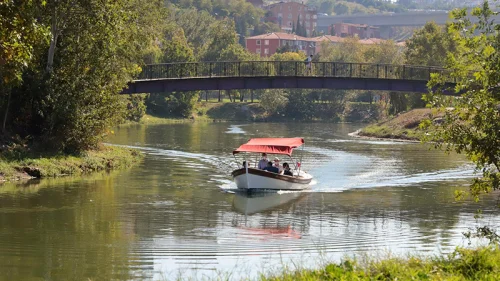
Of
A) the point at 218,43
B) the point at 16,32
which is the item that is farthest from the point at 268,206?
the point at 218,43

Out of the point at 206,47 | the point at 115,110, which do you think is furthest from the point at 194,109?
the point at 115,110

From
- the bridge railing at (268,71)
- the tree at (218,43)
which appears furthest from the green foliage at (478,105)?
the tree at (218,43)

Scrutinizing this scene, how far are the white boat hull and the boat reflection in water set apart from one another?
46 cm

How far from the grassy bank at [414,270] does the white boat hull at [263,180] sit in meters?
23.6

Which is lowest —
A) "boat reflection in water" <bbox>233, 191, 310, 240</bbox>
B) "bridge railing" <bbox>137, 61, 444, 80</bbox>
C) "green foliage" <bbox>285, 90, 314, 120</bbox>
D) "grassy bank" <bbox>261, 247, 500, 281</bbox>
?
"green foliage" <bbox>285, 90, 314, 120</bbox>

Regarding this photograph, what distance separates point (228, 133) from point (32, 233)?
68033 mm

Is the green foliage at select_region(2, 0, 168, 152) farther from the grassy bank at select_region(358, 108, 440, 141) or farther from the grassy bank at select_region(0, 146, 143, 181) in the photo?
the grassy bank at select_region(358, 108, 440, 141)

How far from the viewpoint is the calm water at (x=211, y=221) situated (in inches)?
973

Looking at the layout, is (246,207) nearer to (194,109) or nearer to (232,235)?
(232,235)

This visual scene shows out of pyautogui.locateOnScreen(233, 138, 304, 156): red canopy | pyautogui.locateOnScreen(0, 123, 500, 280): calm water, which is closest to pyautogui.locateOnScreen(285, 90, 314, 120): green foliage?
pyautogui.locateOnScreen(0, 123, 500, 280): calm water

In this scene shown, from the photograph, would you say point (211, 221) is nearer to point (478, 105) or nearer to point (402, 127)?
point (478, 105)

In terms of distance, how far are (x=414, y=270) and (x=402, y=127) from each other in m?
76.5

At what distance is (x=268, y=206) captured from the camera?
39750 mm

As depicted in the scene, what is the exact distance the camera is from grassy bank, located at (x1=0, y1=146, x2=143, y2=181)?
4369cm
